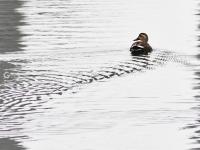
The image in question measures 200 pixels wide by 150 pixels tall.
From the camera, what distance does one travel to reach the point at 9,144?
41.4 feet

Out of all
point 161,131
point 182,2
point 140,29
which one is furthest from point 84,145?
point 182,2

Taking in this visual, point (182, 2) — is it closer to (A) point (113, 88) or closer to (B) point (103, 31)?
(B) point (103, 31)

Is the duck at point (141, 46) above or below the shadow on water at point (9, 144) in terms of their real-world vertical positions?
above

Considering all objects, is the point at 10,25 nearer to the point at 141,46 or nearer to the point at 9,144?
the point at 141,46

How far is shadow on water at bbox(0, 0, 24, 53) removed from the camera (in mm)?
23781

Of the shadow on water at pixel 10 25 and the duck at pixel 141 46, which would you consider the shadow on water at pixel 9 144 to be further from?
the shadow on water at pixel 10 25

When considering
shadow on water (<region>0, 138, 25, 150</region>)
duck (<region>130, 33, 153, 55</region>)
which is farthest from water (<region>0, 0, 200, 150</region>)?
duck (<region>130, 33, 153, 55</region>)

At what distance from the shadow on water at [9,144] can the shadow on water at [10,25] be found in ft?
32.8

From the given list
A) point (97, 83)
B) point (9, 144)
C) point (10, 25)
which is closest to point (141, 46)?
point (97, 83)

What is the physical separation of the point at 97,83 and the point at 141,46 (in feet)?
14.5

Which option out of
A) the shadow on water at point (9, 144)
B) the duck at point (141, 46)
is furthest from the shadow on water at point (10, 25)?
the shadow on water at point (9, 144)

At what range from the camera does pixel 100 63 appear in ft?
67.0

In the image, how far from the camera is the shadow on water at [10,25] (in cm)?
2378

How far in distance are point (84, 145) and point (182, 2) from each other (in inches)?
1106
